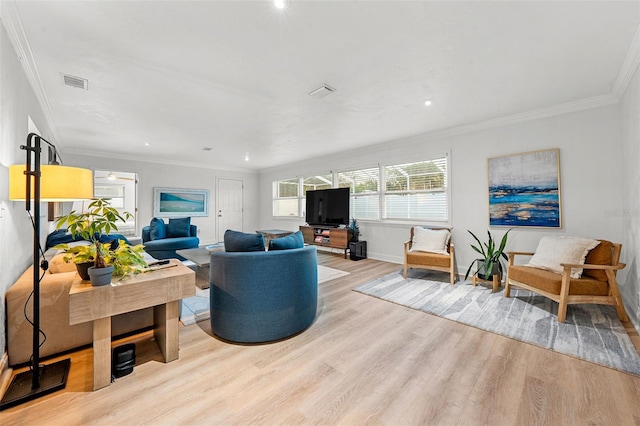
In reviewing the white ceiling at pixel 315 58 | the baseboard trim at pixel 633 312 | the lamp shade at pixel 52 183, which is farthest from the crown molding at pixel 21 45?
the baseboard trim at pixel 633 312

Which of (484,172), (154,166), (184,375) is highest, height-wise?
(154,166)

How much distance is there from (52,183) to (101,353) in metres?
1.16

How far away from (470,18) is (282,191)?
668cm

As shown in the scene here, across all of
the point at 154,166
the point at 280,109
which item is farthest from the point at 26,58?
the point at 154,166

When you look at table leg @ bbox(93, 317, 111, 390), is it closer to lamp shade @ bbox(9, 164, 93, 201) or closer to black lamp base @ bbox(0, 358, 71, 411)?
black lamp base @ bbox(0, 358, 71, 411)

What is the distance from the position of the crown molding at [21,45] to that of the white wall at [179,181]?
3.21 m

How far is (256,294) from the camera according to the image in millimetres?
2117

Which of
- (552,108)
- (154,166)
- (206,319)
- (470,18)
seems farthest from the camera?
(154,166)

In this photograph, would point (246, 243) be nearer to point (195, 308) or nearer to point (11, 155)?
point (195, 308)

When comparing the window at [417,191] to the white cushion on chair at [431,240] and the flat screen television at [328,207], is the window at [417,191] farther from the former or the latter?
the flat screen television at [328,207]

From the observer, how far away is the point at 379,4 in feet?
5.56

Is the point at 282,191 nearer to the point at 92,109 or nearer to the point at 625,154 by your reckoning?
the point at 92,109

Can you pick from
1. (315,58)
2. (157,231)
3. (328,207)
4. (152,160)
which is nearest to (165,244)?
(157,231)

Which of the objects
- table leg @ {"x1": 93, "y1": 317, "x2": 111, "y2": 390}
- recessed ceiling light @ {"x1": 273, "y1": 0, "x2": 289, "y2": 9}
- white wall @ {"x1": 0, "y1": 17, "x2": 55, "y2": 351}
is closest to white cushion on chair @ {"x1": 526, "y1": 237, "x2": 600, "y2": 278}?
recessed ceiling light @ {"x1": 273, "y1": 0, "x2": 289, "y2": 9}
